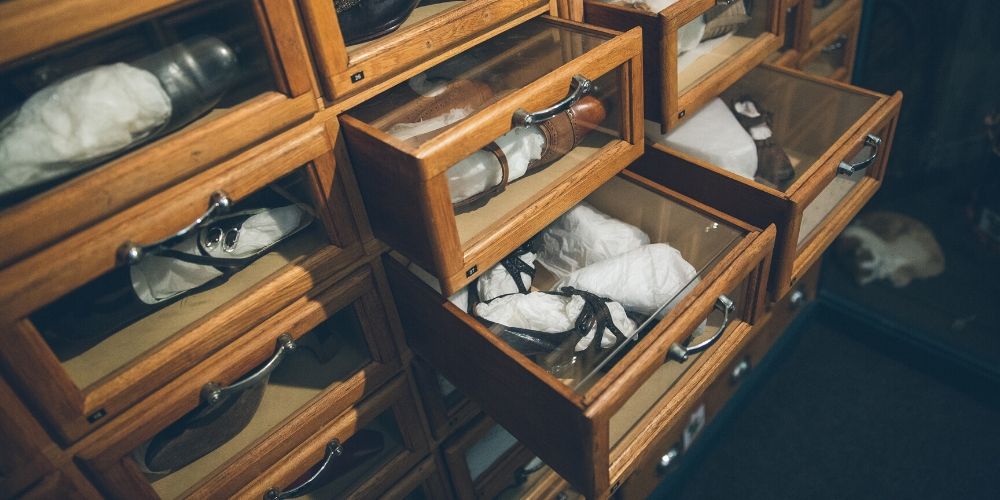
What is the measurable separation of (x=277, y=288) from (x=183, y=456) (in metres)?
0.28

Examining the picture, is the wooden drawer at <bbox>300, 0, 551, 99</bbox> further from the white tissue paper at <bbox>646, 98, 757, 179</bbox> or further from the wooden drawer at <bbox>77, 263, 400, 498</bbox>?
the white tissue paper at <bbox>646, 98, 757, 179</bbox>

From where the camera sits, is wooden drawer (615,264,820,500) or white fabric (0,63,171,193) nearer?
white fabric (0,63,171,193)

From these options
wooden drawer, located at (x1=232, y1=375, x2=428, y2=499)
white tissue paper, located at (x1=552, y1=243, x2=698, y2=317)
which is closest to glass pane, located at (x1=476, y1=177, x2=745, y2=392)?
white tissue paper, located at (x1=552, y1=243, x2=698, y2=317)

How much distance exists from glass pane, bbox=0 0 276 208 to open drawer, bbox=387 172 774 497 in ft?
1.19

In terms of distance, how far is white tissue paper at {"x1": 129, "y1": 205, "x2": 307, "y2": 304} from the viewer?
0.85 meters

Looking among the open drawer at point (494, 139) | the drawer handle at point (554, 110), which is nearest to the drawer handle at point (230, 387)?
the open drawer at point (494, 139)

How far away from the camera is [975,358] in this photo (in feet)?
6.30

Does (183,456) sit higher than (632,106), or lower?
lower

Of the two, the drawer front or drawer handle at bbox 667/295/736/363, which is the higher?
drawer handle at bbox 667/295/736/363

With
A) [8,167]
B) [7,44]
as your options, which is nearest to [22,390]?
[8,167]

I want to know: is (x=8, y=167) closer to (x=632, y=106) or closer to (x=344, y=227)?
(x=344, y=227)

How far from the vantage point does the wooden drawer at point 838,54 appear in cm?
164

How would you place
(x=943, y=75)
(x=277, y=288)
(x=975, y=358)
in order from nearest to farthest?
1. (x=277, y=288)
2. (x=975, y=358)
3. (x=943, y=75)

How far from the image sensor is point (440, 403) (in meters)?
1.23
